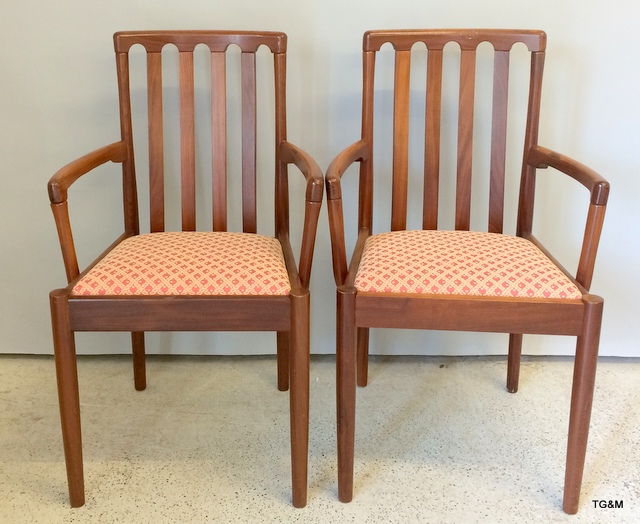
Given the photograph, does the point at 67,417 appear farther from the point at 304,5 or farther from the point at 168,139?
the point at 304,5

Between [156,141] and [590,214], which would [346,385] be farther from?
[156,141]

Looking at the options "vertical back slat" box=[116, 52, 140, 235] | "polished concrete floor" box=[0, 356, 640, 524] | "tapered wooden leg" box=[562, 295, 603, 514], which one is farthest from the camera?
"vertical back slat" box=[116, 52, 140, 235]

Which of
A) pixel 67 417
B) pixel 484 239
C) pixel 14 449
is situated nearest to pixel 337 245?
pixel 484 239

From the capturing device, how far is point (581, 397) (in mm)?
1419

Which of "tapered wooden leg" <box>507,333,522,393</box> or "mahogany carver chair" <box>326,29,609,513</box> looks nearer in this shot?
"mahogany carver chair" <box>326,29,609,513</box>

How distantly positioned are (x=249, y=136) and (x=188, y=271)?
1.49 ft

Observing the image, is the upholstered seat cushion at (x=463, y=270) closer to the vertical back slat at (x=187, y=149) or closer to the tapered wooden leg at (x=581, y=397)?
the tapered wooden leg at (x=581, y=397)

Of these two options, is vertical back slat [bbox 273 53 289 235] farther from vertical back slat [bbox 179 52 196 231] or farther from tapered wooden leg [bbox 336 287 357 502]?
tapered wooden leg [bbox 336 287 357 502]

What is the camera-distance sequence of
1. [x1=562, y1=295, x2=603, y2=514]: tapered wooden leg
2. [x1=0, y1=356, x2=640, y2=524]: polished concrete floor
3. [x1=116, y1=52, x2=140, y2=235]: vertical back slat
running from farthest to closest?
[x1=116, y1=52, x2=140, y2=235]: vertical back slat → [x1=0, y1=356, x2=640, y2=524]: polished concrete floor → [x1=562, y1=295, x2=603, y2=514]: tapered wooden leg

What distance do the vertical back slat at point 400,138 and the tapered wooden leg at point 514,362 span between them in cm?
45

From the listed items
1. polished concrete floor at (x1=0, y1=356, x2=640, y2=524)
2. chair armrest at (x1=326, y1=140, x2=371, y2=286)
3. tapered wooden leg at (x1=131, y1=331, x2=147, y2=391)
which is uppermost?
chair armrest at (x1=326, y1=140, x2=371, y2=286)

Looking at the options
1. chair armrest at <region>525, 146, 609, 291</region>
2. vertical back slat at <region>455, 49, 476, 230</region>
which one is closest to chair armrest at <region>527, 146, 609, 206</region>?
chair armrest at <region>525, 146, 609, 291</region>

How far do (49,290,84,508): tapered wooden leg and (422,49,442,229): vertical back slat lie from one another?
865 mm

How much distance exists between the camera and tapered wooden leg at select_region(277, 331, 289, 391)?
1.91m
